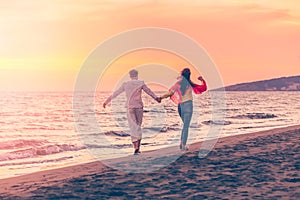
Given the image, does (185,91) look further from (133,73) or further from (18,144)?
(18,144)

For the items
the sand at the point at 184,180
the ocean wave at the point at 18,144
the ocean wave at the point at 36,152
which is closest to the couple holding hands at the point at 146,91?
the sand at the point at 184,180

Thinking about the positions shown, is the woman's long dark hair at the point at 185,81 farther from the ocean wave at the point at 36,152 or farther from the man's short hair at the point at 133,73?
the ocean wave at the point at 36,152

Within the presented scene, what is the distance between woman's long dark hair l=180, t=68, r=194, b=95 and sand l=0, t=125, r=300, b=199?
1963 mm

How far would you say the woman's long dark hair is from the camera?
13.4 m

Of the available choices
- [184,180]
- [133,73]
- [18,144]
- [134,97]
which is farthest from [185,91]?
[18,144]

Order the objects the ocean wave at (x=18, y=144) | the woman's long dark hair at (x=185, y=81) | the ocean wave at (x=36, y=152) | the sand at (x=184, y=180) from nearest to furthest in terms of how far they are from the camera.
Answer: the sand at (x=184, y=180) → the woman's long dark hair at (x=185, y=81) → the ocean wave at (x=36, y=152) → the ocean wave at (x=18, y=144)

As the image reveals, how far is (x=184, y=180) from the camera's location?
9.56m

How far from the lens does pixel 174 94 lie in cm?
1364

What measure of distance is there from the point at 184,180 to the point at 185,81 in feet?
→ 14.6

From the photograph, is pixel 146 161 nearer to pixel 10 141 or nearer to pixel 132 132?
pixel 132 132

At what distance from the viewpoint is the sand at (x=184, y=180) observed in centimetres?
851

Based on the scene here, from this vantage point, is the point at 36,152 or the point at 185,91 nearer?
the point at 185,91

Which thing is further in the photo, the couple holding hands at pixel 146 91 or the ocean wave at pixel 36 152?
the ocean wave at pixel 36 152

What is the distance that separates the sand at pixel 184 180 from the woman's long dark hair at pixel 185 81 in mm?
1963
